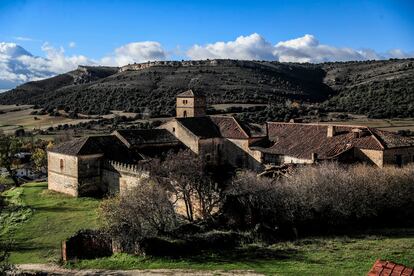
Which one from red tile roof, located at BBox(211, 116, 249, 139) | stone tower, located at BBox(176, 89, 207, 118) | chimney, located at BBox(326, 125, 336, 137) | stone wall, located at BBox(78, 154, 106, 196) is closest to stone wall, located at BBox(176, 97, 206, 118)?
stone tower, located at BBox(176, 89, 207, 118)

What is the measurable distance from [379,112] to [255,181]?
45.7 m

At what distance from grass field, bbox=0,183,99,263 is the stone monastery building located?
2403 millimetres

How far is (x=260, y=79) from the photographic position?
346ft

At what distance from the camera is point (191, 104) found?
171ft

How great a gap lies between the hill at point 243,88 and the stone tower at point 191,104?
87.8 feet

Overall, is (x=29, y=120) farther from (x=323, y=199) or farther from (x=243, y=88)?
(x=323, y=199)

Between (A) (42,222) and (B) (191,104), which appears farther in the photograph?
(B) (191,104)

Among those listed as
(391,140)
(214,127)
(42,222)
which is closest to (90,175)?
(42,222)

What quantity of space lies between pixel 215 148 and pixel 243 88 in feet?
166

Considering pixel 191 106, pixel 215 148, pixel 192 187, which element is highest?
pixel 191 106

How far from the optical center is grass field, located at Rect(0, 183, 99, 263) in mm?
27625

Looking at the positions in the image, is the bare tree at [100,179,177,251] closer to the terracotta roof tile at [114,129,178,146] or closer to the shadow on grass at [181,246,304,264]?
the shadow on grass at [181,246,304,264]

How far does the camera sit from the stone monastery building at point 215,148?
121ft

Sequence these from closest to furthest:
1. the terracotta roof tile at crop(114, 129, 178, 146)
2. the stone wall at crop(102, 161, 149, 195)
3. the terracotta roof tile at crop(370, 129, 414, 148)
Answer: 1. the stone wall at crop(102, 161, 149, 195)
2. the terracotta roof tile at crop(370, 129, 414, 148)
3. the terracotta roof tile at crop(114, 129, 178, 146)
